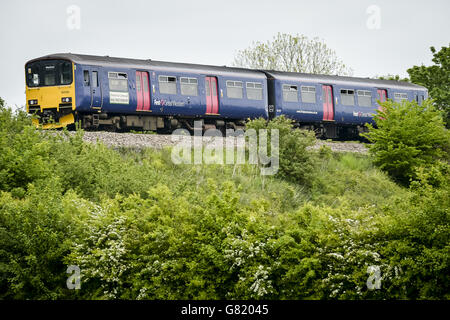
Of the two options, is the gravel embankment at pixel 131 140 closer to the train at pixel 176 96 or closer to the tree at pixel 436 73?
the train at pixel 176 96

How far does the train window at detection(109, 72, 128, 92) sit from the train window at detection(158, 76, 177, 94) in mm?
1381

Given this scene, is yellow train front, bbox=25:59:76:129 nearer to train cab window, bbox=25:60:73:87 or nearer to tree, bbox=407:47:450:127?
train cab window, bbox=25:60:73:87

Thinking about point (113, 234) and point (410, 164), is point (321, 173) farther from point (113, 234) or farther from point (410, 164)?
point (113, 234)

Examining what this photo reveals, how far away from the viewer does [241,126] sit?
90.8 ft

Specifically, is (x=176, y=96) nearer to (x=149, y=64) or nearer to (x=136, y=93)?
(x=149, y=64)

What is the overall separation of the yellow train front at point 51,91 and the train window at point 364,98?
13159mm

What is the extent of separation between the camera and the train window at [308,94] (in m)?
28.7

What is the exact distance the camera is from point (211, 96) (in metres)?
26.3

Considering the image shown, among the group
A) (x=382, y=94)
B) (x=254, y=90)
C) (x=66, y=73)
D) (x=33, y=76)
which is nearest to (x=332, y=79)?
(x=382, y=94)

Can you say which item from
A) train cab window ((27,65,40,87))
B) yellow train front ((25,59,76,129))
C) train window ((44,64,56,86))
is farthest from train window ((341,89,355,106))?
train cab window ((27,65,40,87))

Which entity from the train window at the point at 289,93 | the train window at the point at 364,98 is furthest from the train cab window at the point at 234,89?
the train window at the point at 364,98
